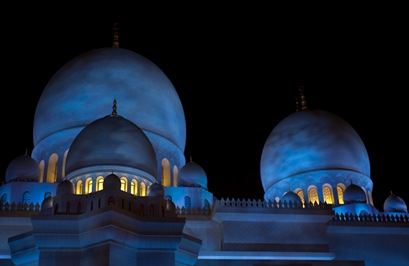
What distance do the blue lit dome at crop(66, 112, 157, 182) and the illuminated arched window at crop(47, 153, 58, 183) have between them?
3.17 metres

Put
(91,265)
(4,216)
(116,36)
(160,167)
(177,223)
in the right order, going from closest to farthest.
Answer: (91,265)
(177,223)
(4,216)
(160,167)
(116,36)

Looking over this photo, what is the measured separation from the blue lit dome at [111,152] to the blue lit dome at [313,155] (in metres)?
8.16

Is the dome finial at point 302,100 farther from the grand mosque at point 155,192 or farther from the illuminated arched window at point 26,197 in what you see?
the illuminated arched window at point 26,197

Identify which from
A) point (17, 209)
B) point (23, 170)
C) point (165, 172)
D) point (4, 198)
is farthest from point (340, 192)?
point (4, 198)

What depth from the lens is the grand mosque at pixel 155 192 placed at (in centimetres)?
1392

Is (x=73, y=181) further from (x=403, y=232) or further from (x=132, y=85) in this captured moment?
(x=403, y=232)

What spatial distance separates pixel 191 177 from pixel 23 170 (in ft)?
21.3

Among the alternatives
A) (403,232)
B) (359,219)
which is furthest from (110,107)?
(403,232)

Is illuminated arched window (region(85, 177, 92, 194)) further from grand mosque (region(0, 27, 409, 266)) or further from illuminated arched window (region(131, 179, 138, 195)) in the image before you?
illuminated arched window (region(131, 179, 138, 195))

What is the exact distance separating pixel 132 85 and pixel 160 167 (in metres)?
3.84

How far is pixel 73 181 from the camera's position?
18.2m

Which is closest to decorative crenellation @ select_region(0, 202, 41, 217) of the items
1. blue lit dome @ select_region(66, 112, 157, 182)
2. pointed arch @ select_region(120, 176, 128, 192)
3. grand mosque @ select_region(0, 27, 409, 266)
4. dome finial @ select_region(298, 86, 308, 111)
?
grand mosque @ select_region(0, 27, 409, 266)

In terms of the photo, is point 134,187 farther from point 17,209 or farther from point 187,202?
point 17,209

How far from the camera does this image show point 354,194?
22.2m
